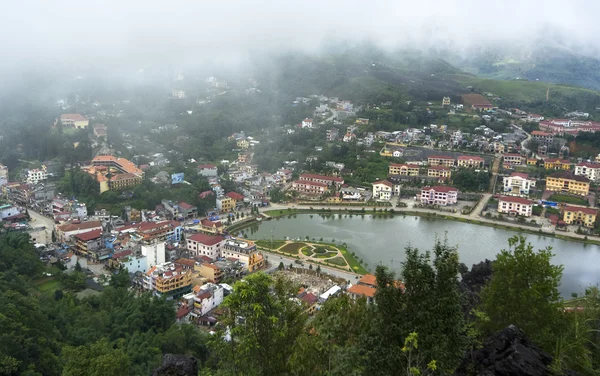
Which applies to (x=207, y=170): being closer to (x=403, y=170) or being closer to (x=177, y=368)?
(x=403, y=170)

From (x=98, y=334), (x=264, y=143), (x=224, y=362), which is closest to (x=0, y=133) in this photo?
(x=264, y=143)

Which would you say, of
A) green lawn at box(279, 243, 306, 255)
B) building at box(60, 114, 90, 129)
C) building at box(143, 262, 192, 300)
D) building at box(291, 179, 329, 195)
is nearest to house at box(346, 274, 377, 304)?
green lawn at box(279, 243, 306, 255)

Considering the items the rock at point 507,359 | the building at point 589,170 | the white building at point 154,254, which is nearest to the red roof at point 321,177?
the white building at point 154,254

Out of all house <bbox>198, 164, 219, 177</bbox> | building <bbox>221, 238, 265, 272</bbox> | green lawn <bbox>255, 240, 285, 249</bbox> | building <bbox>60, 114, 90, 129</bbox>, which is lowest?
green lawn <bbox>255, 240, 285, 249</bbox>

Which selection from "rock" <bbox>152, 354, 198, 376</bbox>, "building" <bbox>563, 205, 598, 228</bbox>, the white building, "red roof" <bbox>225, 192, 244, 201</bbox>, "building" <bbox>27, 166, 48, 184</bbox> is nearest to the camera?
"rock" <bbox>152, 354, 198, 376</bbox>

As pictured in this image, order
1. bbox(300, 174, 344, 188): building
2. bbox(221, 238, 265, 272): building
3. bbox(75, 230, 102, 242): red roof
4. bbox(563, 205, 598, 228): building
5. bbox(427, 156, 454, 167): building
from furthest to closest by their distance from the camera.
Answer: bbox(427, 156, 454, 167): building
bbox(300, 174, 344, 188): building
bbox(563, 205, 598, 228): building
bbox(75, 230, 102, 242): red roof
bbox(221, 238, 265, 272): building

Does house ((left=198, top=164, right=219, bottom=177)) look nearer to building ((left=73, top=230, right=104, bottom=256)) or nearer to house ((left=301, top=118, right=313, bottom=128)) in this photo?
building ((left=73, top=230, right=104, bottom=256))

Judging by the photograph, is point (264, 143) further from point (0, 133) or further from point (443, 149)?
point (0, 133)
